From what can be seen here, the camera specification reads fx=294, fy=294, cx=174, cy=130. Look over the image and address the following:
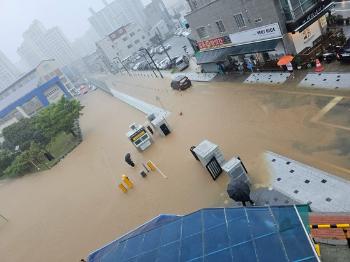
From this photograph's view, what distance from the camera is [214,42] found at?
34.9 meters

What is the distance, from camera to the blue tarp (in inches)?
313

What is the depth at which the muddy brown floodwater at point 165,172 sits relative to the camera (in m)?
19.0

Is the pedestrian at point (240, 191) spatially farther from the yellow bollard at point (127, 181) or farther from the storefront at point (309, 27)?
the storefront at point (309, 27)

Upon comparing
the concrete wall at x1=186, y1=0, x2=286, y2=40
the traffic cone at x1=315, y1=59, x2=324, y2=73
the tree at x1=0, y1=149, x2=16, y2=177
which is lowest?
the traffic cone at x1=315, y1=59, x2=324, y2=73

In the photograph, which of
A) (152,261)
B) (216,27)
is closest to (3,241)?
(152,261)

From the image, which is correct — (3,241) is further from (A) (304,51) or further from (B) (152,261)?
(A) (304,51)

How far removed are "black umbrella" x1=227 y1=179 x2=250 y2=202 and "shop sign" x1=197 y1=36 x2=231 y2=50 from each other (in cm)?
2111

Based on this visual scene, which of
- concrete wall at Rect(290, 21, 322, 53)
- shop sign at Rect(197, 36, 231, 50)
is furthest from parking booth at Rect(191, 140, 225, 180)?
shop sign at Rect(197, 36, 231, 50)

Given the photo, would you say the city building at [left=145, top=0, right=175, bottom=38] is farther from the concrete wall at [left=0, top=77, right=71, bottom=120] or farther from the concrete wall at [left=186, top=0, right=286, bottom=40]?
the concrete wall at [left=186, top=0, right=286, bottom=40]

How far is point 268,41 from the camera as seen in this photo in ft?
88.9

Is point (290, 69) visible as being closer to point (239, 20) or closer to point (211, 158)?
point (239, 20)

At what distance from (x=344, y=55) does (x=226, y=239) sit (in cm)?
1969

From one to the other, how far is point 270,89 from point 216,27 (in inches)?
448

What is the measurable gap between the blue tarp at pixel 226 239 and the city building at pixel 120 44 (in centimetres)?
8780
